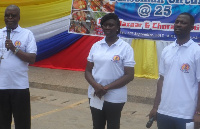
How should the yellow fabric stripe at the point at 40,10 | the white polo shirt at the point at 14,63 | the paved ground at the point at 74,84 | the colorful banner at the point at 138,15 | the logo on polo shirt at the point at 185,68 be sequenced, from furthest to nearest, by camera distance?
the yellow fabric stripe at the point at 40,10, the colorful banner at the point at 138,15, the paved ground at the point at 74,84, the white polo shirt at the point at 14,63, the logo on polo shirt at the point at 185,68

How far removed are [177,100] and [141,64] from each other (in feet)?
20.5

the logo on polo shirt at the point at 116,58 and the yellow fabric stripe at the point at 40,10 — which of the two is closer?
the logo on polo shirt at the point at 116,58

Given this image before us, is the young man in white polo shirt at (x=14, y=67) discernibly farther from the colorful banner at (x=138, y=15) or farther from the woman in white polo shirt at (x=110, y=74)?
the colorful banner at (x=138, y=15)

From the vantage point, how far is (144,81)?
9016 mm

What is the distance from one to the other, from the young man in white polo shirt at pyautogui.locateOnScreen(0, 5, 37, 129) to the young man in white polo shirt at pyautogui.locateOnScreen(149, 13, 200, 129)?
1436 millimetres

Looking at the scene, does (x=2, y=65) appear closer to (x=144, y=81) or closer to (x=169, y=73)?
(x=169, y=73)

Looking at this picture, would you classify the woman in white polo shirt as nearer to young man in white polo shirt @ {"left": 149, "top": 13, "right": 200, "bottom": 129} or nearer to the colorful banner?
young man in white polo shirt @ {"left": 149, "top": 13, "right": 200, "bottom": 129}

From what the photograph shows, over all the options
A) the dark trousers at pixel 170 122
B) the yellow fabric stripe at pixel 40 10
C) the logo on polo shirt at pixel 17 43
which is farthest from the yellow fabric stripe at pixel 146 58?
the dark trousers at pixel 170 122

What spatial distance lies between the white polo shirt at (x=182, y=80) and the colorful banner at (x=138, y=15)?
5700 millimetres

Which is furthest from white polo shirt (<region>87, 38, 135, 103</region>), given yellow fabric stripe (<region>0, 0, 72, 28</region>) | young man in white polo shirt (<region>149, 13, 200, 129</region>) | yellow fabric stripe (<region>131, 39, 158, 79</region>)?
yellow fabric stripe (<region>0, 0, 72, 28</region>)

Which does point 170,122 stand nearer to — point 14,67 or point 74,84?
point 14,67

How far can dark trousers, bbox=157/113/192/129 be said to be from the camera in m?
3.15

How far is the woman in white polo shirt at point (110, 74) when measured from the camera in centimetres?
366

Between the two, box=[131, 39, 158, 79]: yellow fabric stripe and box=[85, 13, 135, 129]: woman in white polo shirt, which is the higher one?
box=[85, 13, 135, 129]: woman in white polo shirt
